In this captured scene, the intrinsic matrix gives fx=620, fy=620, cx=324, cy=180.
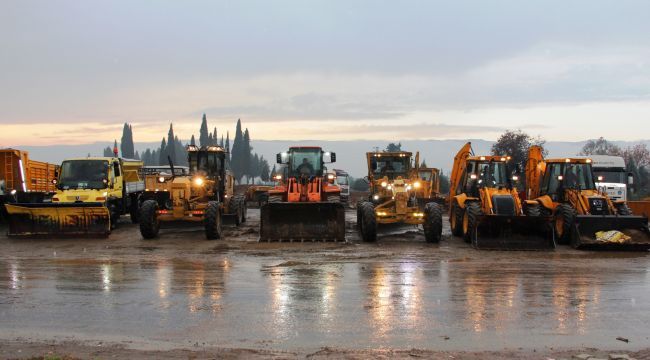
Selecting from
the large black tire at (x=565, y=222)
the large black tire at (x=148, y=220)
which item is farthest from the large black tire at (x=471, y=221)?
the large black tire at (x=148, y=220)

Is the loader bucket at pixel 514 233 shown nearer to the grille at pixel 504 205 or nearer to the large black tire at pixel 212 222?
the grille at pixel 504 205

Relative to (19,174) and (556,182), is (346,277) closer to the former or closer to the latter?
(556,182)

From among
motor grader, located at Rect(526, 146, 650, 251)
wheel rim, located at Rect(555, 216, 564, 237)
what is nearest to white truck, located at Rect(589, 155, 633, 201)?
motor grader, located at Rect(526, 146, 650, 251)

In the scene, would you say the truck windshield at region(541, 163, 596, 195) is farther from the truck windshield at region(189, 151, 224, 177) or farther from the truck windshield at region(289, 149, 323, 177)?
the truck windshield at region(189, 151, 224, 177)

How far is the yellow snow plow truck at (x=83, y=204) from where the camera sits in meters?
19.1

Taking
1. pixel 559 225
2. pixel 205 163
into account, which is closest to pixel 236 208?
pixel 205 163

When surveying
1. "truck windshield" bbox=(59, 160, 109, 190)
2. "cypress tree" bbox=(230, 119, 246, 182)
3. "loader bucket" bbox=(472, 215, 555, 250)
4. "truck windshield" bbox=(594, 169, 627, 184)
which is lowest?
"loader bucket" bbox=(472, 215, 555, 250)

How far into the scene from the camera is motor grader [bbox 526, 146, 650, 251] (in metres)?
17.0

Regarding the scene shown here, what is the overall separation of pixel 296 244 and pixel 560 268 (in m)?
7.24

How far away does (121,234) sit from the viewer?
20828mm

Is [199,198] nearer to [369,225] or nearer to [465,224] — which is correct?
[369,225]

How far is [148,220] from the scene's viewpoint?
752 inches

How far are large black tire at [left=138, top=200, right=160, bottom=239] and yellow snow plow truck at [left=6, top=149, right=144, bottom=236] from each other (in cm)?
115

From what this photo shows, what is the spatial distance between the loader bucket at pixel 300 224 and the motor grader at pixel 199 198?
1.78m
